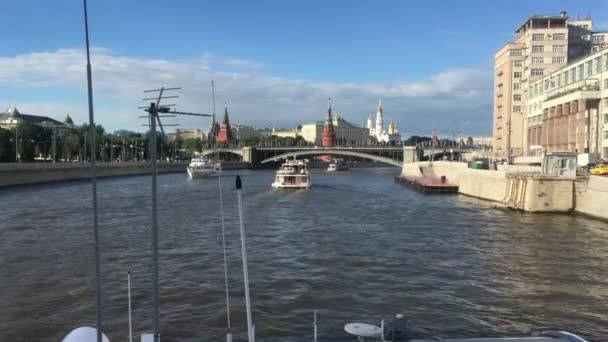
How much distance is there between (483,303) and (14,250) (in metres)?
18.1

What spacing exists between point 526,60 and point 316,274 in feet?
285

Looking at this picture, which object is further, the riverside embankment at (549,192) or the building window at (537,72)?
the building window at (537,72)

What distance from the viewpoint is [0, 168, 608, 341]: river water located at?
12.8 meters

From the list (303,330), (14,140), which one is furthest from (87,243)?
(14,140)

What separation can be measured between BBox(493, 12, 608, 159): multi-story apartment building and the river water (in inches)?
2472

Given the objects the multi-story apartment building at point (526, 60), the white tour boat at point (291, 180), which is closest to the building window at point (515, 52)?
the multi-story apartment building at point (526, 60)

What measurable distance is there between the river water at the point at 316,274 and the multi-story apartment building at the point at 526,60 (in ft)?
206

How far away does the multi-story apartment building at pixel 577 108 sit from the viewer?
55.0m

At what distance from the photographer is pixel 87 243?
23.3 meters

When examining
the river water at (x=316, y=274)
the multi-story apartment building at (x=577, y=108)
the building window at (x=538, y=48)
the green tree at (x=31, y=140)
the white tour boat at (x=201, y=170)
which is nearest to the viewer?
the river water at (x=316, y=274)

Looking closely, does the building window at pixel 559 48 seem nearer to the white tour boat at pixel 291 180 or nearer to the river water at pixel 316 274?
the white tour boat at pixel 291 180

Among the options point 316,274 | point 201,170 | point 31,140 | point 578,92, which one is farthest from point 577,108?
point 31,140

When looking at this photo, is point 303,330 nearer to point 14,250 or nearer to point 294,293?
point 294,293

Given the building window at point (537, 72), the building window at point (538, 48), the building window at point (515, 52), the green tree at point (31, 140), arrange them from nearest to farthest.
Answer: the building window at point (537, 72)
the building window at point (538, 48)
the building window at point (515, 52)
the green tree at point (31, 140)
